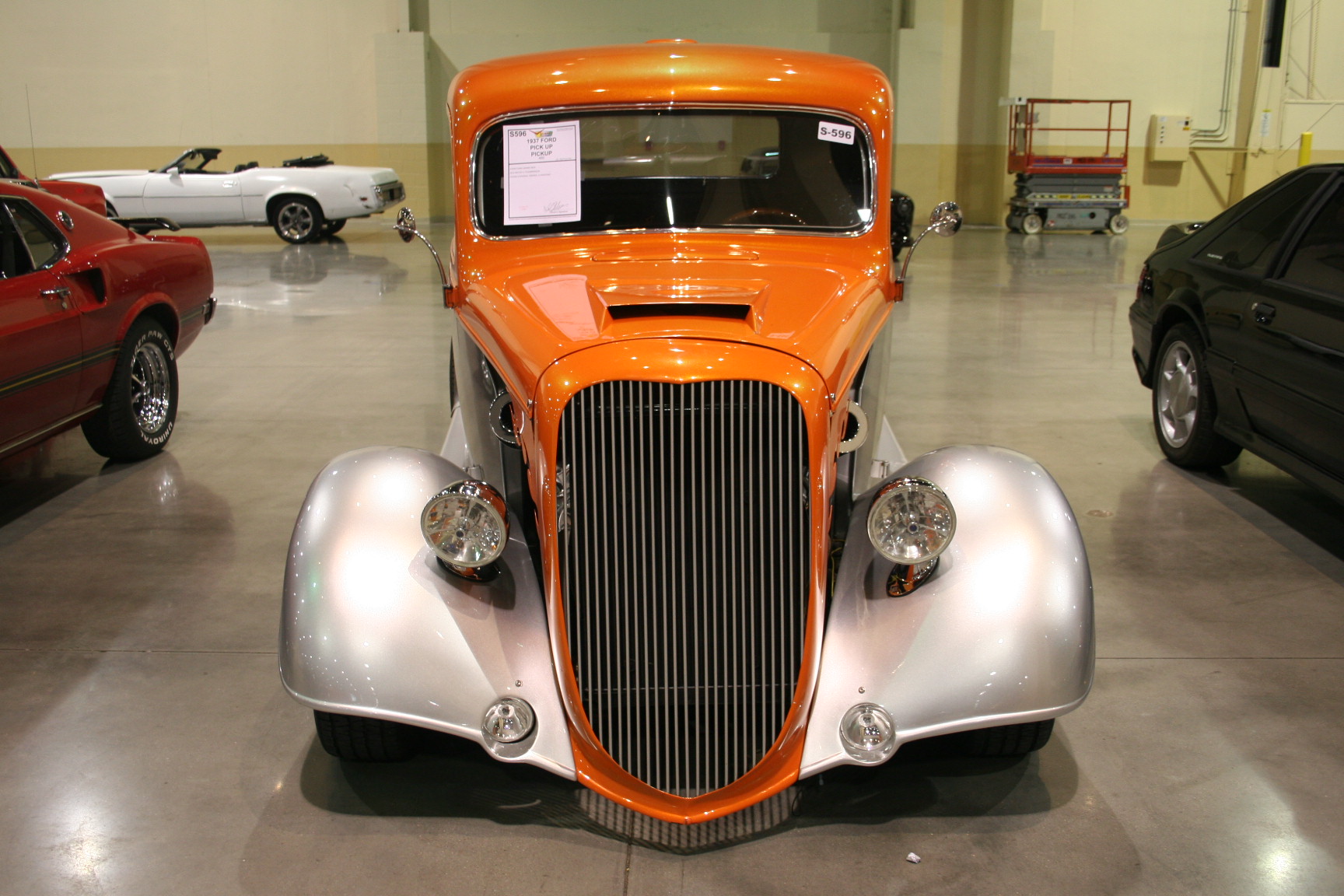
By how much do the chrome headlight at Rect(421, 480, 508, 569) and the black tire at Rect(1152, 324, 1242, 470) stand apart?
3.87 meters

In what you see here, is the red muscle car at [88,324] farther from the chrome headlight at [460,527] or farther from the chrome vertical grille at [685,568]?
the chrome vertical grille at [685,568]

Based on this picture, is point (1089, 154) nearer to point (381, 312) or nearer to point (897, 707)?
point (381, 312)

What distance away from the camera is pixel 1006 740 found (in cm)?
293

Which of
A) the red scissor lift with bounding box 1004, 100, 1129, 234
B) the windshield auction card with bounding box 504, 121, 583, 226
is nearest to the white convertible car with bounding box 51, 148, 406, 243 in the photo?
the red scissor lift with bounding box 1004, 100, 1129, 234

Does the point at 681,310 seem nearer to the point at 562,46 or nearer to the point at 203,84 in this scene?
the point at 562,46

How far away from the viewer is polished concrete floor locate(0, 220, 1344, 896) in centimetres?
260

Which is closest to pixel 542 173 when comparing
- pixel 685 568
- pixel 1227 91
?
pixel 685 568

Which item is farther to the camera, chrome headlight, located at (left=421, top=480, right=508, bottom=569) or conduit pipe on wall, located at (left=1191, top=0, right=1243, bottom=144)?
conduit pipe on wall, located at (left=1191, top=0, right=1243, bottom=144)

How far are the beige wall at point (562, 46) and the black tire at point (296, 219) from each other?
3620mm

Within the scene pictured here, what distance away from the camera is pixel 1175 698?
335 cm

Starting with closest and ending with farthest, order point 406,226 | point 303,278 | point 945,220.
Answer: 1. point 945,220
2. point 406,226
3. point 303,278

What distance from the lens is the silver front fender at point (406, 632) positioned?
8.49ft

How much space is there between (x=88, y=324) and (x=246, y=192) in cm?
1113

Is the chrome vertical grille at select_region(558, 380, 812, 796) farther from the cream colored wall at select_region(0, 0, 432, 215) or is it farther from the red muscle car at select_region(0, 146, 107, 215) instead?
the cream colored wall at select_region(0, 0, 432, 215)
